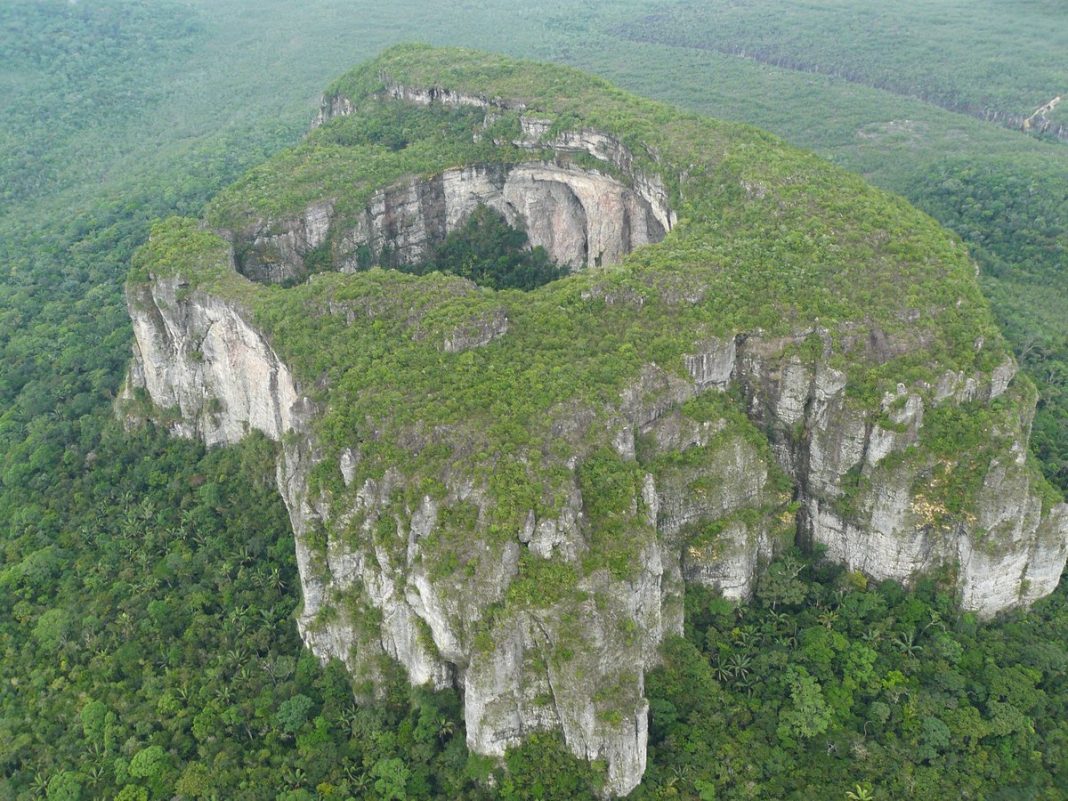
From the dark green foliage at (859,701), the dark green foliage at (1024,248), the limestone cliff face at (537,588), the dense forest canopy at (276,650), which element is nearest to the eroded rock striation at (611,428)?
the limestone cliff face at (537,588)

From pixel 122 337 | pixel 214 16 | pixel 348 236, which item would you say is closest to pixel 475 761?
pixel 348 236

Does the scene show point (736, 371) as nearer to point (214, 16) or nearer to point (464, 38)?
point (464, 38)

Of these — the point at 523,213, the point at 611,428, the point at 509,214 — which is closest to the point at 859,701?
the point at 611,428

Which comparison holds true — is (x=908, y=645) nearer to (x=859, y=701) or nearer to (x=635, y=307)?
(x=859, y=701)

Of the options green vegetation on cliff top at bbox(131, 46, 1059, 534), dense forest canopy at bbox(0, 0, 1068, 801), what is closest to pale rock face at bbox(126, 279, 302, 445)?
green vegetation on cliff top at bbox(131, 46, 1059, 534)

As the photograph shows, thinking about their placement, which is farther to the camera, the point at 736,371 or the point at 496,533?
the point at 736,371

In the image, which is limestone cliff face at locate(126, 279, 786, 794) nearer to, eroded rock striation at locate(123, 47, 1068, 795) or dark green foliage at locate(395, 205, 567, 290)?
eroded rock striation at locate(123, 47, 1068, 795)

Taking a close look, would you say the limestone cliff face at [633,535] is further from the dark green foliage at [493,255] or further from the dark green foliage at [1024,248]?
the dark green foliage at [493,255]
